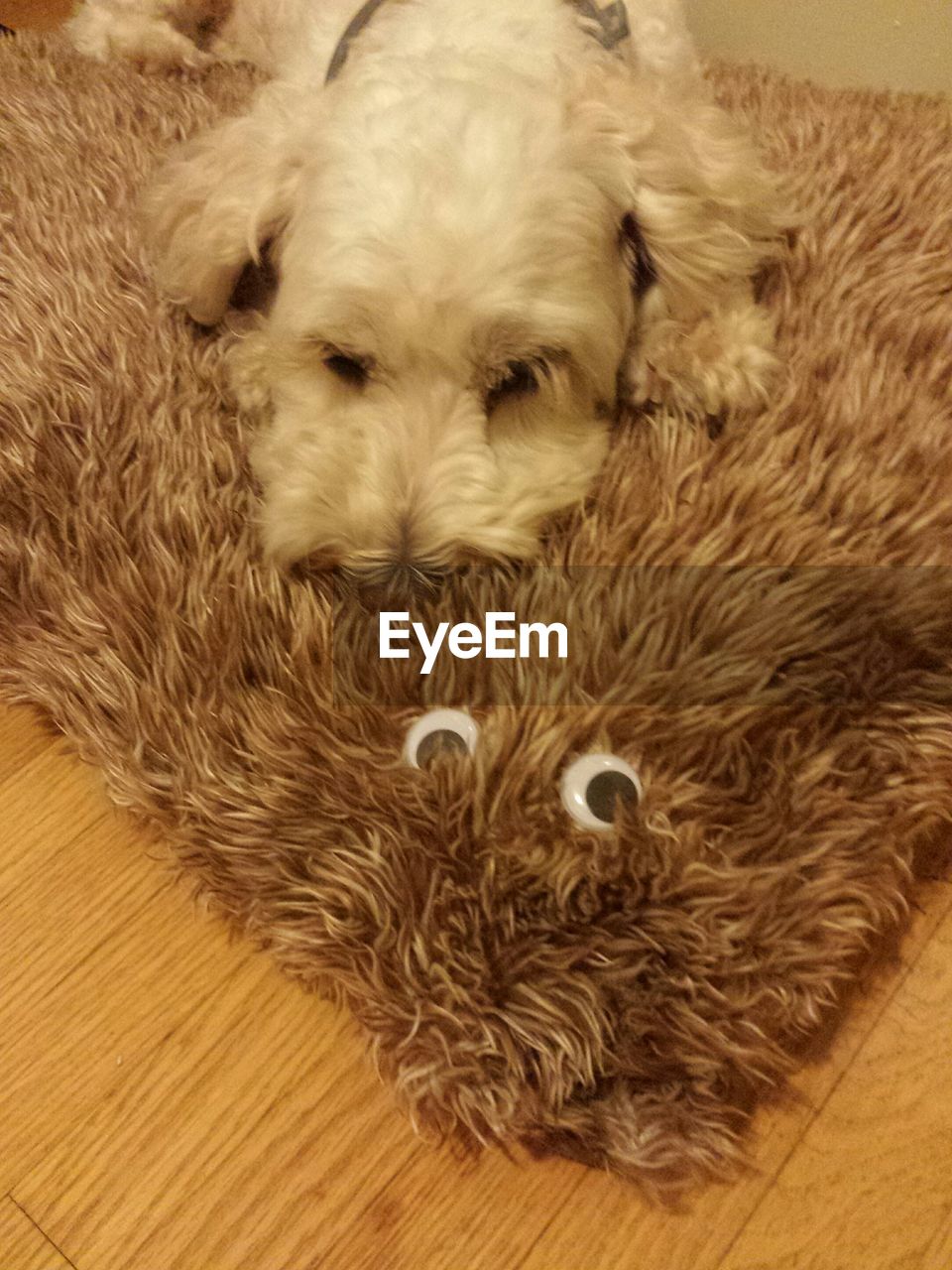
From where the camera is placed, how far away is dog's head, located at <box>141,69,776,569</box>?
829mm

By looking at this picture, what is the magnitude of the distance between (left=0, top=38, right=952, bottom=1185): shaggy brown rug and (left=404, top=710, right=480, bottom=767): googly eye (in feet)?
0.06

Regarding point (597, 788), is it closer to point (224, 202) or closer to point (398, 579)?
point (398, 579)

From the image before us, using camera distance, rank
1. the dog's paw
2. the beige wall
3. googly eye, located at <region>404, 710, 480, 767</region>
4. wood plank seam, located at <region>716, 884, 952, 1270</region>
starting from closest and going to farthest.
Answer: wood plank seam, located at <region>716, 884, 952, 1270</region> < googly eye, located at <region>404, 710, 480, 767</region> < the dog's paw < the beige wall

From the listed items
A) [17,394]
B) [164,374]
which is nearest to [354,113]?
[164,374]

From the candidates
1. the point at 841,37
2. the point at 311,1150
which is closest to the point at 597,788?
Result: the point at 311,1150

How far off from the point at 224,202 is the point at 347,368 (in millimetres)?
245

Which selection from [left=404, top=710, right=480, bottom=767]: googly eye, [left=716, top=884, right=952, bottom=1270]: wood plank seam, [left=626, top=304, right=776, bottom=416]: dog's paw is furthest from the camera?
[left=626, top=304, right=776, bottom=416]: dog's paw

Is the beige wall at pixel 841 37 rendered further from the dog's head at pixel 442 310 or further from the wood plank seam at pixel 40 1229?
the wood plank seam at pixel 40 1229

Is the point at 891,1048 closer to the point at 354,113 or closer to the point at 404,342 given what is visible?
the point at 404,342

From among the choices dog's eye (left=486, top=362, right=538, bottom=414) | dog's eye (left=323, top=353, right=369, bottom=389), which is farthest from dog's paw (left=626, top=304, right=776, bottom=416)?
dog's eye (left=323, top=353, right=369, bottom=389)

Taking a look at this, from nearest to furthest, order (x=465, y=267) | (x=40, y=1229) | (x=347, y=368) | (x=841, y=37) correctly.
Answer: (x=40, y=1229)
(x=465, y=267)
(x=347, y=368)
(x=841, y=37)

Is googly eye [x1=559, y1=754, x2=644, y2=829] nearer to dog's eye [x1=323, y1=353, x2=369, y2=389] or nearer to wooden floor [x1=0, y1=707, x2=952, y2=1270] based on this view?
wooden floor [x1=0, y1=707, x2=952, y2=1270]

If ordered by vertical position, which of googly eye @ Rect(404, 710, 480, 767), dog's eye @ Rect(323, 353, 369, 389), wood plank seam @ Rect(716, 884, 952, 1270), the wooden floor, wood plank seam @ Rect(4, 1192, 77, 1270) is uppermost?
dog's eye @ Rect(323, 353, 369, 389)

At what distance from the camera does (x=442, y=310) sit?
822 mm
